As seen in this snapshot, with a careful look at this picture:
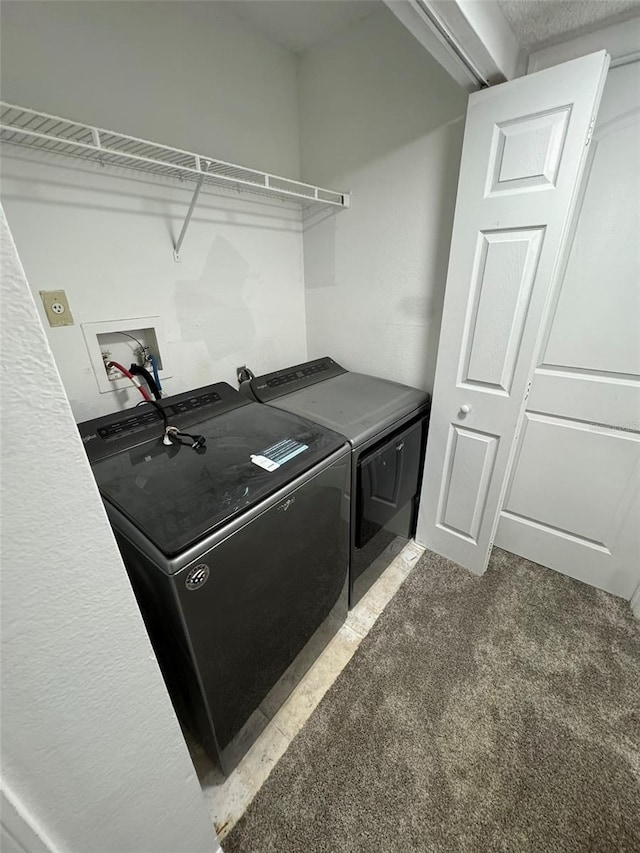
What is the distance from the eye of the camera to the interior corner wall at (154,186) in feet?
3.36

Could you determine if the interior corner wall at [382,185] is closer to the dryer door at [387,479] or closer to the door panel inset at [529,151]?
the door panel inset at [529,151]

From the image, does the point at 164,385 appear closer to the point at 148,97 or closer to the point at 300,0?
the point at 148,97

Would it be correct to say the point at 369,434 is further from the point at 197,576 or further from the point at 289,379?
the point at 197,576

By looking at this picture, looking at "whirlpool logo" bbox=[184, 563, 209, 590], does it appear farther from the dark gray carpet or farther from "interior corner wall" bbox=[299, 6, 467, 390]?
"interior corner wall" bbox=[299, 6, 467, 390]

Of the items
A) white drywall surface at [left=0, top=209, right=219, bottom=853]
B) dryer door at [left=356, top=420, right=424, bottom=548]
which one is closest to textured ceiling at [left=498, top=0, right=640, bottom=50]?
dryer door at [left=356, top=420, right=424, bottom=548]

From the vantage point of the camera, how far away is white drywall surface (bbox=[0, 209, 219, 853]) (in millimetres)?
344

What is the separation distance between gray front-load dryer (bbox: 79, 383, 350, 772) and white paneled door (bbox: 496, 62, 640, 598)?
106 centimetres

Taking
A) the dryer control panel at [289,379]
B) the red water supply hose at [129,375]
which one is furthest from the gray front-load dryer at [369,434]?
the red water supply hose at [129,375]

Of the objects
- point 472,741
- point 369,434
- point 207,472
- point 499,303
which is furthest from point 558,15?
point 472,741

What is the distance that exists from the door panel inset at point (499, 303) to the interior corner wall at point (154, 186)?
1.06 meters

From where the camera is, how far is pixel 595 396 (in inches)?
55.7


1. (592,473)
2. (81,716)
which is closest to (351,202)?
(592,473)

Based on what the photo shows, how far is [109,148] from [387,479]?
157 centimetres

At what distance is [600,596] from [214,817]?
71.0 inches
